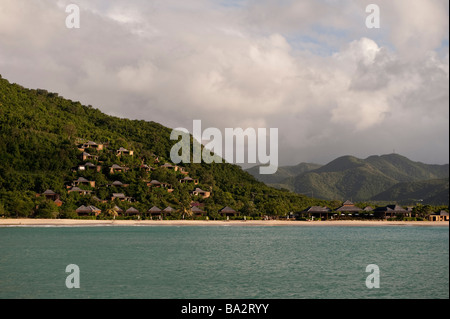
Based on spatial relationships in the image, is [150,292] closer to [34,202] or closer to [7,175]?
[34,202]

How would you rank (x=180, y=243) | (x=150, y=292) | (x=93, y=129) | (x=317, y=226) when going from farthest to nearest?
(x=93, y=129) → (x=317, y=226) → (x=180, y=243) → (x=150, y=292)

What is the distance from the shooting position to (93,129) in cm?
11031

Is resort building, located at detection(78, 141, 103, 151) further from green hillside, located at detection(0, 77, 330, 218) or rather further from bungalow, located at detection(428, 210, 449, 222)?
bungalow, located at detection(428, 210, 449, 222)

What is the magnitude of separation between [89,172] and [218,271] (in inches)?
2622

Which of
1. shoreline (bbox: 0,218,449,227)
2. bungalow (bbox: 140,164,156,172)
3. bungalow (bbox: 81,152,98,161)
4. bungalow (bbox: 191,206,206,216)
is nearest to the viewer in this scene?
shoreline (bbox: 0,218,449,227)

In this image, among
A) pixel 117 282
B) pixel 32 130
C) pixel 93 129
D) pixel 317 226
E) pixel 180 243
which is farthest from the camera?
pixel 93 129

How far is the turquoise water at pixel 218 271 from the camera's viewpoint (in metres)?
18.7

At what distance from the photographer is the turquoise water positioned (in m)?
18.7

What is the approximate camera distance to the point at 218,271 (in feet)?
77.8

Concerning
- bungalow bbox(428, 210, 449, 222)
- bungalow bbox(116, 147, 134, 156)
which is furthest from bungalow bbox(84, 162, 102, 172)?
bungalow bbox(428, 210, 449, 222)

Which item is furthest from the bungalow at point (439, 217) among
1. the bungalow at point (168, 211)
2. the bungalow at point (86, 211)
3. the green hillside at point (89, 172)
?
the bungalow at point (86, 211)

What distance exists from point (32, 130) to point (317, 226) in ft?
195

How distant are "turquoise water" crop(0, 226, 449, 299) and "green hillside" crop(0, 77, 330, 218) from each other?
37.9 metres
